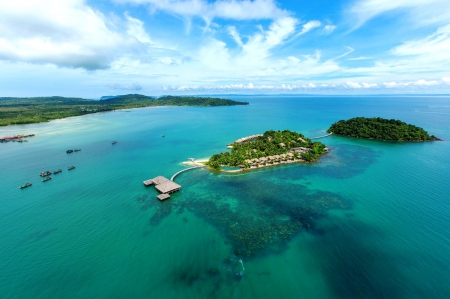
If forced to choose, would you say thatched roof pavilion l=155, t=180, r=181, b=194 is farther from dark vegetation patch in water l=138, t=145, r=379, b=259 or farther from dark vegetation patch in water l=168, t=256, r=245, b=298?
dark vegetation patch in water l=168, t=256, r=245, b=298

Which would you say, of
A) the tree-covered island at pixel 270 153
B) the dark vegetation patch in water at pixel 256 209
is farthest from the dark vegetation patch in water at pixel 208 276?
the tree-covered island at pixel 270 153

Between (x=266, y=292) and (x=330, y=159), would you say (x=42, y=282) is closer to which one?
(x=266, y=292)

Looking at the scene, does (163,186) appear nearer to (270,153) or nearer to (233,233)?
(233,233)

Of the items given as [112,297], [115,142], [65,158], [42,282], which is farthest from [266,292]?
[115,142]

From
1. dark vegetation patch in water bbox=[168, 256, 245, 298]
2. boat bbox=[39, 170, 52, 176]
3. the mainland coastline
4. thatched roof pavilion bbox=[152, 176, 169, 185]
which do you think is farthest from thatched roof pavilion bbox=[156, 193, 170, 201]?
boat bbox=[39, 170, 52, 176]

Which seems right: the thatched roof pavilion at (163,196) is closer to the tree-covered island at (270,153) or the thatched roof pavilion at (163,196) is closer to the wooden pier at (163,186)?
the wooden pier at (163,186)

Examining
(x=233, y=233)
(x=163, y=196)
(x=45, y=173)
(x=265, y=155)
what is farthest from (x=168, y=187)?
(x=45, y=173)
